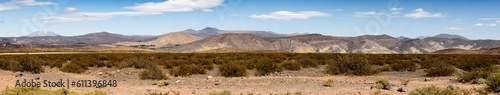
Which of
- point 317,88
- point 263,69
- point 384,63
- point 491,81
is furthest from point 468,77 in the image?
point 384,63

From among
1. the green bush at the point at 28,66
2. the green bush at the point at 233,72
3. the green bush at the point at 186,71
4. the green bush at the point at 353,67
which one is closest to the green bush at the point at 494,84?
the green bush at the point at 353,67

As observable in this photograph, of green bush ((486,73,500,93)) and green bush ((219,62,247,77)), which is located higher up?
green bush ((486,73,500,93))

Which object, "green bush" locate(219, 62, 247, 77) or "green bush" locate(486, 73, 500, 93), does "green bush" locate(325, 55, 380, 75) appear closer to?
"green bush" locate(219, 62, 247, 77)

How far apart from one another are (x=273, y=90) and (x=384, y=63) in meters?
21.4

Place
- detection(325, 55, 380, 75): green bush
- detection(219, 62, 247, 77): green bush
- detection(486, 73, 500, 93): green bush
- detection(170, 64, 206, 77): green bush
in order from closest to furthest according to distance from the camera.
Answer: detection(486, 73, 500, 93): green bush, detection(219, 62, 247, 77): green bush, detection(325, 55, 380, 75): green bush, detection(170, 64, 206, 77): green bush

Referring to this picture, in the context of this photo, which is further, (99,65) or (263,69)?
(99,65)

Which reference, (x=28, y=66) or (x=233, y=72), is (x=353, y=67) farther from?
(x=28, y=66)

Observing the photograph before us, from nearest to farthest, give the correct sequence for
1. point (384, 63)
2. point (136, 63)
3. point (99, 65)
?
1. point (136, 63)
2. point (99, 65)
3. point (384, 63)

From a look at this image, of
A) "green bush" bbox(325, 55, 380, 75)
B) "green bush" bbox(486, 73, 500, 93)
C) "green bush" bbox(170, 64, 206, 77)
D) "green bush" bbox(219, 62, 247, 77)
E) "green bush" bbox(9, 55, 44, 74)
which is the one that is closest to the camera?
"green bush" bbox(486, 73, 500, 93)

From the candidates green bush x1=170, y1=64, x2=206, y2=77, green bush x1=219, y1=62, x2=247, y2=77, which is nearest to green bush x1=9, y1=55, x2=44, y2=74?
green bush x1=170, y1=64, x2=206, y2=77

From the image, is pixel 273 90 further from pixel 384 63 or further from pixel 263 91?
pixel 384 63

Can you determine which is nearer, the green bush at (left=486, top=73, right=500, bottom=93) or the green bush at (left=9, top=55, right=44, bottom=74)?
the green bush at (left=486, top=73, right=500, bottom=93)

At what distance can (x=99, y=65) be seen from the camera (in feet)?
95.6

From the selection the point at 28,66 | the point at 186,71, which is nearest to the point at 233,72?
the point at 186,71
